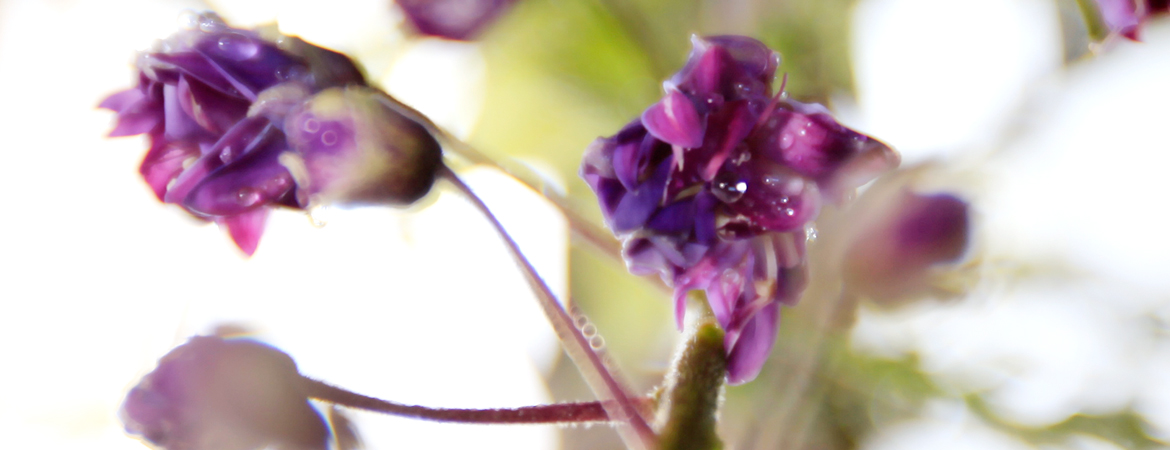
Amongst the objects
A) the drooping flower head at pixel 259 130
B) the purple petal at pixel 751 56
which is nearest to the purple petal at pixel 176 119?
the drooping flower head at pixel 259 130

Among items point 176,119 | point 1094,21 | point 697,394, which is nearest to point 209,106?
point 176,119

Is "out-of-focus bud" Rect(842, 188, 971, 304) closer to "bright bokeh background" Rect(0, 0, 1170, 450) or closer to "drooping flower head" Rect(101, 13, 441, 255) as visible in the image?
"bright bokeh background" Rect(0, 0, 1170, 450)

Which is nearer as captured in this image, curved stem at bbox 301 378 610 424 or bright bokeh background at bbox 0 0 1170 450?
curved stem at bbox 301 378 610 424

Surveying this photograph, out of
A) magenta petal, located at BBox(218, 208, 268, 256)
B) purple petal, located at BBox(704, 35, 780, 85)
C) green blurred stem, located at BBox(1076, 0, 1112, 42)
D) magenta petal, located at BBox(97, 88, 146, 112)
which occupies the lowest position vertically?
magenta petal, located at BBox(218, 208, 268, 256)

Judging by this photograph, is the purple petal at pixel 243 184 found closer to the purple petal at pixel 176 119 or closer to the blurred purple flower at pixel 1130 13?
the purple petal at pixel 176 119

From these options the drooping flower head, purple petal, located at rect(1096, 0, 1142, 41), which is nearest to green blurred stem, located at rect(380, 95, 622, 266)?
the drooping flower head
